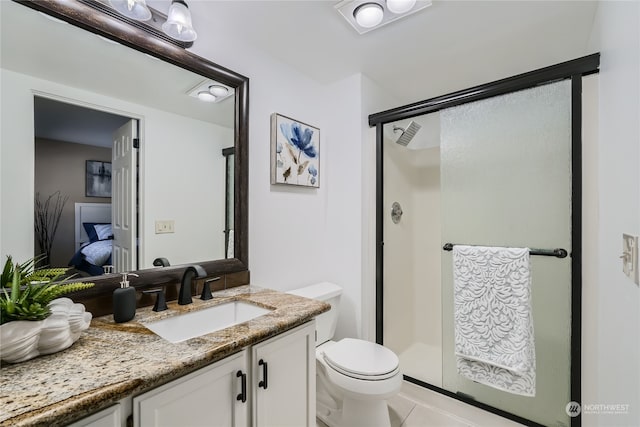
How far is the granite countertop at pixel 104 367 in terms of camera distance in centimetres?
56

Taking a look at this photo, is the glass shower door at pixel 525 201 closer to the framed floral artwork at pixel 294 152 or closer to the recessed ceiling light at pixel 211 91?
the framed floral artwork at pixel 294 152

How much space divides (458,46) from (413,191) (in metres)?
1.21

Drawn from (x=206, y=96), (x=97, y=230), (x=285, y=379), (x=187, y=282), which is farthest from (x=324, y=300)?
(x=206, y=96)

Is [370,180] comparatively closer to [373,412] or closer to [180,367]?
[373,412]

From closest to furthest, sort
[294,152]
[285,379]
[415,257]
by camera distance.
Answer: [285,379]
[294,152]
[415,257]

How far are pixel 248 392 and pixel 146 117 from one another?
123cm

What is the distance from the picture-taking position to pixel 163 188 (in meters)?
1.32

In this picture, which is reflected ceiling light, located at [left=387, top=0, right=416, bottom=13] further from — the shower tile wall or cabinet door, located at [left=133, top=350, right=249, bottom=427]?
cabinet door, located at [left=133, top=350, right=249, bottom=427]

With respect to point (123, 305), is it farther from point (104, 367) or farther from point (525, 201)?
point (525, 201)

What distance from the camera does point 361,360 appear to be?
4.95 feet

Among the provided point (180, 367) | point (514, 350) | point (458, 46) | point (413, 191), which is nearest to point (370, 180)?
point (413, 191)

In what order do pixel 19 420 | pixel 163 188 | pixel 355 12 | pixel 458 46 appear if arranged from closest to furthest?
pixel 19 420 → pixel 163 188 → pixel 355 12 → pixel 458 46

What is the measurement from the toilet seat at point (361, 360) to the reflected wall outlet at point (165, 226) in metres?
1.06

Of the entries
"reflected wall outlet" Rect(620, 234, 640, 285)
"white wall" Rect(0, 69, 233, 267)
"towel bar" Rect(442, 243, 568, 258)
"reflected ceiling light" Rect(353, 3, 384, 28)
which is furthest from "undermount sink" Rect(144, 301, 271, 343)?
"reflected ceiling light" Rect(353, 3, 384, 28)
